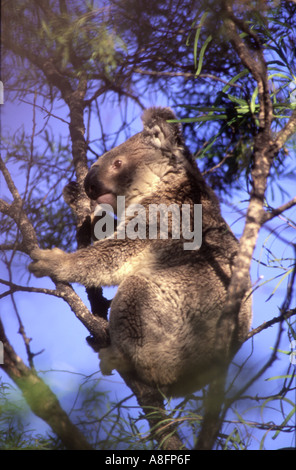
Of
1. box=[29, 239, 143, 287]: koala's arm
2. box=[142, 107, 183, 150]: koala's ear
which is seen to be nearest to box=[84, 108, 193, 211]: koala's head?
box=[142, 107, 183, 150]: koala's ear

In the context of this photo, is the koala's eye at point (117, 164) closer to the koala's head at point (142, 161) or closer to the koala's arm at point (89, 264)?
the koala's head at point (142, 161)

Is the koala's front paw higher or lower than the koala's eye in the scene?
lower

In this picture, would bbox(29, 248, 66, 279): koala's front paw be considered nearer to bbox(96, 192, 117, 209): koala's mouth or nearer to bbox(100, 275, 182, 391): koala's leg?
bbox(100, 275, 182, 391): koala's leg

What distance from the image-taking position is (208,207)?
2635 mm

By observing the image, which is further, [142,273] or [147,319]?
[142,273]

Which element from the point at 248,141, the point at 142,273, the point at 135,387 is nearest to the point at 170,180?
the point at 248,141

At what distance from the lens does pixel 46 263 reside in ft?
7.65

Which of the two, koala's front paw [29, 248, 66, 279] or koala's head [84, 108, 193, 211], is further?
koala's head [84, 108, 193, 211]

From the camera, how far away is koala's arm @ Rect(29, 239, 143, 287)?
2.33 metres

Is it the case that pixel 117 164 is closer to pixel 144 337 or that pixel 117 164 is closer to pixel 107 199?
pixel 107 199

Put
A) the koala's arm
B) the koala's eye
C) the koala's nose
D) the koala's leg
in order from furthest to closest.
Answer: the koala's eye, the koala's nose, the koala's arm, the koala's leg

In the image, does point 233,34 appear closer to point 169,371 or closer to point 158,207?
point 158,207

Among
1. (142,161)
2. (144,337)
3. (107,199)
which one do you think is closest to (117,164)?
(142,161)

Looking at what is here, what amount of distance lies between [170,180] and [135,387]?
51.4 inches
